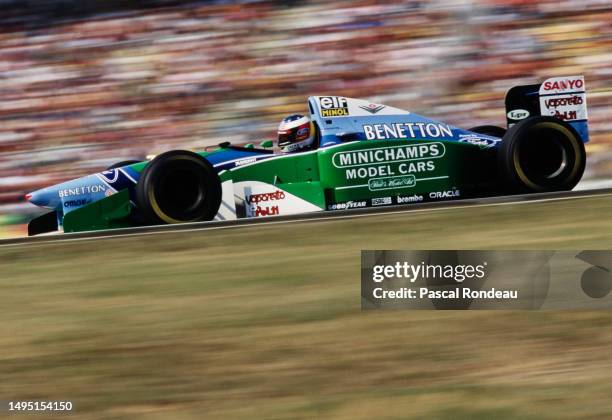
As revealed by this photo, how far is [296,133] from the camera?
891cm

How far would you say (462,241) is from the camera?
7.08 meters

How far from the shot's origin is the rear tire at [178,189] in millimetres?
8242

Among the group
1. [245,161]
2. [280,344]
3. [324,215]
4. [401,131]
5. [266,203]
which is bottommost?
[280,344]

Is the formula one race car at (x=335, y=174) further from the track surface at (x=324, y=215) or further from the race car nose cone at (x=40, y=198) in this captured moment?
the track surface at (x=324, y=215)

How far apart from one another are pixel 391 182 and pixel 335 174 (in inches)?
19.5

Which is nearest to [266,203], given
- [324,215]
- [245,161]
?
[245,161]

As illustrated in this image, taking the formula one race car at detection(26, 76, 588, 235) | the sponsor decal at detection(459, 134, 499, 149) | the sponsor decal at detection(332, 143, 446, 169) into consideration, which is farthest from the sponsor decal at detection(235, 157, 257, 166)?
the sponsor decal at detection(459, 134, 499, 149)

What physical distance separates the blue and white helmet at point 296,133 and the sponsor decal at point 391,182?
67 cm

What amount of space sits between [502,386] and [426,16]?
835 centimetres

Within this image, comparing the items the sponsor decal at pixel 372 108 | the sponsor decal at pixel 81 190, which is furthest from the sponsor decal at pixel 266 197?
the sponsor decal at pixel 81 190

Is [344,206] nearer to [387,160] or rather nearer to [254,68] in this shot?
[387,160]

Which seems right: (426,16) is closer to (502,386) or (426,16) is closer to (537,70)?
(537,70)

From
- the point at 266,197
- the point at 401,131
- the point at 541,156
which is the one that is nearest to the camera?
the point at 266,197

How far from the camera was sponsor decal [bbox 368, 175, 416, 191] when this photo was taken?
28.9ft
